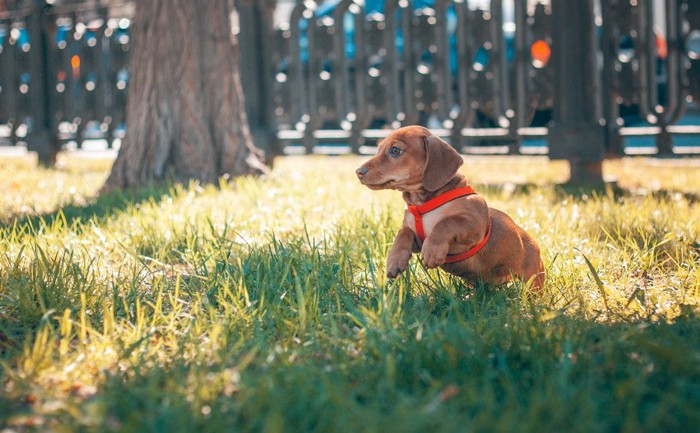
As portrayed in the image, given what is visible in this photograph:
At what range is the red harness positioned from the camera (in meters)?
3.27

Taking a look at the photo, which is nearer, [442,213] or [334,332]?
[334,332]

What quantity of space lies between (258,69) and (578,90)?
11.3ft

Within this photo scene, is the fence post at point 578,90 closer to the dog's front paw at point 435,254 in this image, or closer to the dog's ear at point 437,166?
the dog's ear at point 437,166

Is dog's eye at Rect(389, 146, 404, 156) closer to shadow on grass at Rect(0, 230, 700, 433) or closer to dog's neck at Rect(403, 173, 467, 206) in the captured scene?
dog's neck at Rect(403, 173, 467, 206)

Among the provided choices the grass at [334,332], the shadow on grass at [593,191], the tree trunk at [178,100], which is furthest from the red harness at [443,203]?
the tree trunk at [178,100]

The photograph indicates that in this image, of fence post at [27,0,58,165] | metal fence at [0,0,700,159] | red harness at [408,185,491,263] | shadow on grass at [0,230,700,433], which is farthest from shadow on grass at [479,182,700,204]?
fence post at [27,0,58,165]

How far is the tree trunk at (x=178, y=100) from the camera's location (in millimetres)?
6562

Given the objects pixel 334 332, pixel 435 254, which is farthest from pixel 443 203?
pixel 334 332

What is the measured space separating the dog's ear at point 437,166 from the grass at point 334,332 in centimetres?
42

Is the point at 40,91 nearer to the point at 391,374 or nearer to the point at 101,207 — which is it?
the point at 101,207

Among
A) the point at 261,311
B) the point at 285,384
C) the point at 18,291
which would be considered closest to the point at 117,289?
the point at 18,291

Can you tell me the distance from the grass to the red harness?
0.49 ft

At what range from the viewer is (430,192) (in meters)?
3.34

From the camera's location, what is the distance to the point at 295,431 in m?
2.02
